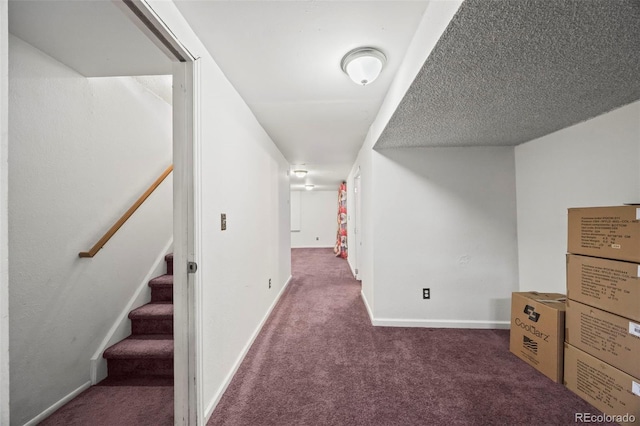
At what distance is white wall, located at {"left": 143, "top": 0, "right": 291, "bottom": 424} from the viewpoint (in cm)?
145

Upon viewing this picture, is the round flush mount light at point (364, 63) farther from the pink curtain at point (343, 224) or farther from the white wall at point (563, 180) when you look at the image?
the pink curtain at point (343, 224)

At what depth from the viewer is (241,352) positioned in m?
2.08

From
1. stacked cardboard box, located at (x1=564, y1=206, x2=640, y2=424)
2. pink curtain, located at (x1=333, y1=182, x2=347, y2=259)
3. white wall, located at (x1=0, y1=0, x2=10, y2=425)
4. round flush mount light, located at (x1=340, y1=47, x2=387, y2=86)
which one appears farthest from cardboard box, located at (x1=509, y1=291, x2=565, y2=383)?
pink curtain, located at (x1=333, y1=182, x2=347, y2=259)

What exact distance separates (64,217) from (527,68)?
2831 millimetres

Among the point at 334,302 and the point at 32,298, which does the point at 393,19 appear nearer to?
the point at 32,298

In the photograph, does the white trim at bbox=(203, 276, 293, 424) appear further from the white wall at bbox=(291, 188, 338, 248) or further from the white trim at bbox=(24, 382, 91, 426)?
the white wall at bbox=(291, 188, 338, 248)

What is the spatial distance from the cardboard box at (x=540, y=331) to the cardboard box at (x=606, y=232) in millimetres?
494

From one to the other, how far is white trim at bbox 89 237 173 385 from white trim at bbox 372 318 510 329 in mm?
2262

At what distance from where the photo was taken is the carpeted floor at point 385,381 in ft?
4.96

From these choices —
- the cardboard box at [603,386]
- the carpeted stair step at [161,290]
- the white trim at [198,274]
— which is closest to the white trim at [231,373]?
the white trim at [198,274]

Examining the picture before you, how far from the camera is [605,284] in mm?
1556

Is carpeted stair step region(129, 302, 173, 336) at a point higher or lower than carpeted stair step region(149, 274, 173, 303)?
lower

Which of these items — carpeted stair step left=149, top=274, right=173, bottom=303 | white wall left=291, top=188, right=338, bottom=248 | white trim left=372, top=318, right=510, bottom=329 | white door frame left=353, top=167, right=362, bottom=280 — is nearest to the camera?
carpeted stair step left=149, top=274, right=173, bottom=303

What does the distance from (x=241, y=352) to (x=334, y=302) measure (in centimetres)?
169
